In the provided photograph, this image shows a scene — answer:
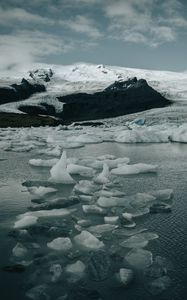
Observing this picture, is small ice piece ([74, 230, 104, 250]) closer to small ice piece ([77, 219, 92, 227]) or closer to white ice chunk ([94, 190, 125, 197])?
small ice piece ([77, 219, 92, 227])

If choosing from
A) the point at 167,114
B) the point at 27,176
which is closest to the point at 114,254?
the point at 27,176

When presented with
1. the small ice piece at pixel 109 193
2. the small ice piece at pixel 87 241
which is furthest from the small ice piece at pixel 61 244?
the small ice piece at pixel 109 193

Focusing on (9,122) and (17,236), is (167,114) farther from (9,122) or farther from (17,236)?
(17,236)

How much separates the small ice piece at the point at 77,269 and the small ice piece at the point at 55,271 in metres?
0.07

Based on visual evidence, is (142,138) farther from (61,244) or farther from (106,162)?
(61,244)

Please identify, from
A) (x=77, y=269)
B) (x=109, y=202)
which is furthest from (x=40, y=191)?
(x=77, y=269)

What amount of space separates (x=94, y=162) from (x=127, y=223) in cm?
434

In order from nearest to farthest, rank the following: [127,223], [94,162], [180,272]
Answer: [180,272]
[127,223]
[94,162]

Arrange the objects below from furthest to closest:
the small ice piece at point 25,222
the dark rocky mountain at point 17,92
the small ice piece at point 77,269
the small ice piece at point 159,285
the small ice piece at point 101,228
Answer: the dark rocky mountain at point 17,92
the small ice piece at point 25,222
the small ice piece at point 101,228
the small ice piece at point 77,269
the small ice piece at point 159,285

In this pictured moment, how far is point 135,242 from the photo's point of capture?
4051 mm

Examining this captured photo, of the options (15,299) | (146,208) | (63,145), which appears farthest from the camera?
(63,145)

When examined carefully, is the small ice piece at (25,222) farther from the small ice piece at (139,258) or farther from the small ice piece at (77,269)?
the small ice piece at (139,258)

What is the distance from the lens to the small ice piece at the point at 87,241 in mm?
3957

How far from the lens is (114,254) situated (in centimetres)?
377
